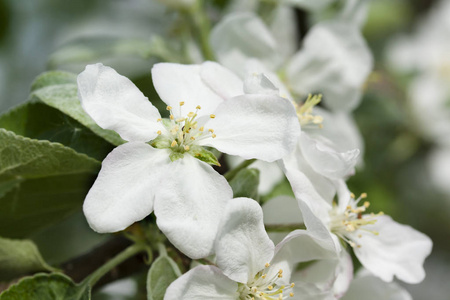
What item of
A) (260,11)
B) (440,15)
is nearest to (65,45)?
(260,11)

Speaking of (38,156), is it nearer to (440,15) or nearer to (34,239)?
(34,239)

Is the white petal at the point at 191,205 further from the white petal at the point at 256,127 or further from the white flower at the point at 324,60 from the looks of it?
the white flower at the point at 324,60

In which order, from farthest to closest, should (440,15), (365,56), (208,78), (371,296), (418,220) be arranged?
(440,15), (418,220), (365,56), (371,296), (208,78)

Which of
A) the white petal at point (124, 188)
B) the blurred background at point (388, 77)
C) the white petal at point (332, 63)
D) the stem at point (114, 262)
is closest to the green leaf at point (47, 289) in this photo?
the stem at point (114, 262)

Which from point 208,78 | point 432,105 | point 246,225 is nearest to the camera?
point 246,225

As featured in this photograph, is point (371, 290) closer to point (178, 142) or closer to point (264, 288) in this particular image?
point (264, 288)

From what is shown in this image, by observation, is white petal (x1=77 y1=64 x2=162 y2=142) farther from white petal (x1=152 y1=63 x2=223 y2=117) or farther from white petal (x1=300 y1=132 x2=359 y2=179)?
white petal (x1=300 y1=132 x2=359 y2=179)
